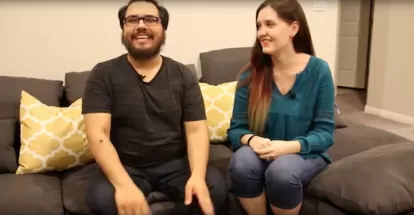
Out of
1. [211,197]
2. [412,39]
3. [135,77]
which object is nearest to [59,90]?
[135,77]

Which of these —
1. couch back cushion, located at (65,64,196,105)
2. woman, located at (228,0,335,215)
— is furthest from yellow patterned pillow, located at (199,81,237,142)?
woman, located at (228,0,335,215)

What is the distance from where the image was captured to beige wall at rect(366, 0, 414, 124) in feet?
13.7

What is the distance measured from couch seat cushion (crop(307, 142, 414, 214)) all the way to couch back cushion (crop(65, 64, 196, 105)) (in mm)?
999

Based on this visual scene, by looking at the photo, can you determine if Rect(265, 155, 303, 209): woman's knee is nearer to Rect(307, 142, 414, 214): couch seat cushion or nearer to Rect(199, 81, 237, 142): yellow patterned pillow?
Rect(307, 142, 414, 214): couch seat cushion

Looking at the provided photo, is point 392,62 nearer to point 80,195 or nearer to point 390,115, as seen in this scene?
point 390,115

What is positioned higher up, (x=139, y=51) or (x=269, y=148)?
(x=139, y=51)

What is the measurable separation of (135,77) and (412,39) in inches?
112

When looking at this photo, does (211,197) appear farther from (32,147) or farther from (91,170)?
(32,147)

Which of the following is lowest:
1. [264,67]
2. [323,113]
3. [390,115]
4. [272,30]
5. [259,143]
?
[390,115]

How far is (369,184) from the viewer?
75.7 inches

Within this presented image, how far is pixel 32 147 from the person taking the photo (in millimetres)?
2248

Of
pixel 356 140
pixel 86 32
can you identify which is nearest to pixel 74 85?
pixel 86 32

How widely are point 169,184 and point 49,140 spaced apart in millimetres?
617

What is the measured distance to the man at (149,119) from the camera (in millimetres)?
1981
